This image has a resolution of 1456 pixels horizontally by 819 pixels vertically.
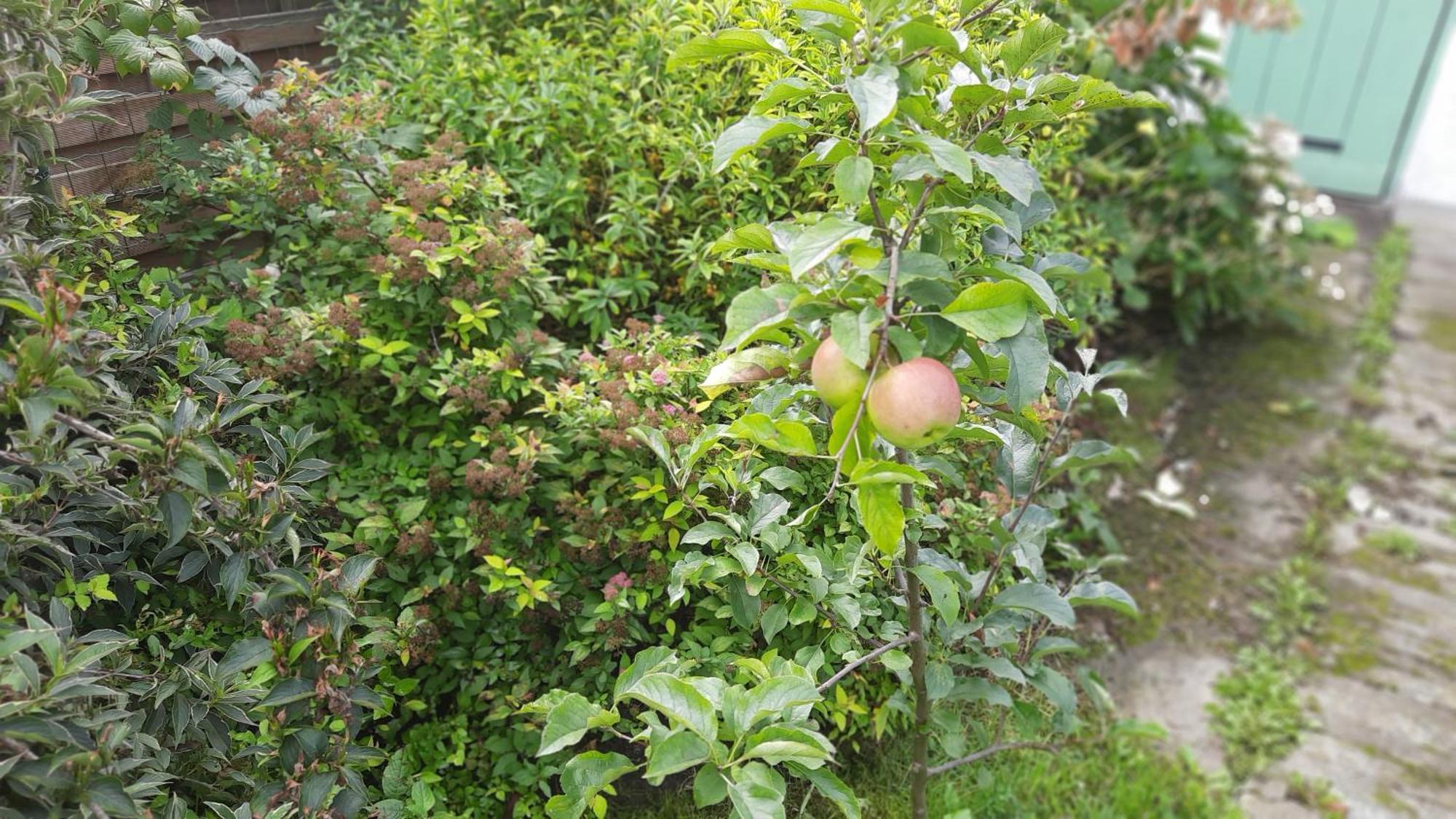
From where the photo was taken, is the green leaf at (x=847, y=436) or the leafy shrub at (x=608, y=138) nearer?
the green leaf at (x=847, y=436)

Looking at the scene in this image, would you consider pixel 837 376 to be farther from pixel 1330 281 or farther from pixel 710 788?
pixel 1330 281

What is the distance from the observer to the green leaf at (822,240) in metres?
1.10

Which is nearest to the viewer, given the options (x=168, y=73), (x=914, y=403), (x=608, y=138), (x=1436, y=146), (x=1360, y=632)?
(x=914, y=403)

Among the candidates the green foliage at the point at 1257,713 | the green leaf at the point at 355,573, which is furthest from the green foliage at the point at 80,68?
the green foliage at the point at 1257,713

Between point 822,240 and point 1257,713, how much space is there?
2.43 meters

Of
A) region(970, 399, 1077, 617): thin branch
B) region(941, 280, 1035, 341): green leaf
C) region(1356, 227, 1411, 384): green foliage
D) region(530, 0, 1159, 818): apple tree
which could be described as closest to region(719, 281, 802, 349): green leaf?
region(530, 0, 1159, 818): apple tree

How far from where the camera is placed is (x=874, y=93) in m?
1.10

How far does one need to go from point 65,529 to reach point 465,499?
792 mm

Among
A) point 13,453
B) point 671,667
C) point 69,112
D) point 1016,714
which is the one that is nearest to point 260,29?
point 69,112

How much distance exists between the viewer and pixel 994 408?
1585 mm

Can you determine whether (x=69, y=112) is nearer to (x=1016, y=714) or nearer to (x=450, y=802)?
(x=450, y=802)

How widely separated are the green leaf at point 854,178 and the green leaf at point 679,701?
25.6 inches

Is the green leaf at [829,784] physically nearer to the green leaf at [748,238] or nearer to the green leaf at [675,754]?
the green leaf at [675,754]

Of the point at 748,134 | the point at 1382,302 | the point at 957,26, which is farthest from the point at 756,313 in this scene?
the point at 1382,302
